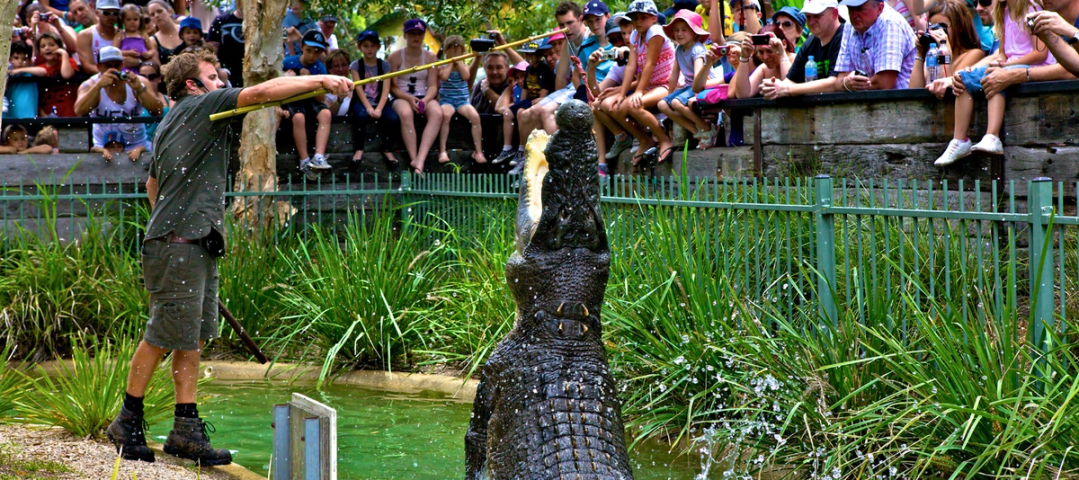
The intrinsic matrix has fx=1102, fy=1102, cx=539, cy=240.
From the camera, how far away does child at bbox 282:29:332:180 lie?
1197cm

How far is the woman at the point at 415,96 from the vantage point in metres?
12.2

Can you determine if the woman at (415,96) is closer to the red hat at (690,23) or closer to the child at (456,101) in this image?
the child at (456,101)

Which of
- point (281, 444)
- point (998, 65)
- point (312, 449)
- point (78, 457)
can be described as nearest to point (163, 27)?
point (78, 457)

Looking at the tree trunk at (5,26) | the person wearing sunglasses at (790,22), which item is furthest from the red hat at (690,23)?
the tree trunk at (5,26)

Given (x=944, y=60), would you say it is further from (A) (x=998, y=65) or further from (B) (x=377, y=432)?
(B) (x=377, y=432)

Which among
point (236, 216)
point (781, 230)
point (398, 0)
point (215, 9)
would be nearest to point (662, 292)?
point (781, 230)

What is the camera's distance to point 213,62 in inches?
223

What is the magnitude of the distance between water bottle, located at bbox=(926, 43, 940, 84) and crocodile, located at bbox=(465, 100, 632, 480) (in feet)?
17.5

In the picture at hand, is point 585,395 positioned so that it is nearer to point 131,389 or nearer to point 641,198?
point 131,389

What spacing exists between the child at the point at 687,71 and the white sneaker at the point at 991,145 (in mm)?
2750

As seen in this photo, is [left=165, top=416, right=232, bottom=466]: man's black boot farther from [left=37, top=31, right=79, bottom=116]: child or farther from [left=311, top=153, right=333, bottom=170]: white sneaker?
[left=37, top=31, right=79, bottom=116]: child

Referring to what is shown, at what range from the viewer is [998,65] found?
291 inches

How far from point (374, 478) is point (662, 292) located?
189 centimetres

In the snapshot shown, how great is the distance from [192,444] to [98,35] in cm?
872
